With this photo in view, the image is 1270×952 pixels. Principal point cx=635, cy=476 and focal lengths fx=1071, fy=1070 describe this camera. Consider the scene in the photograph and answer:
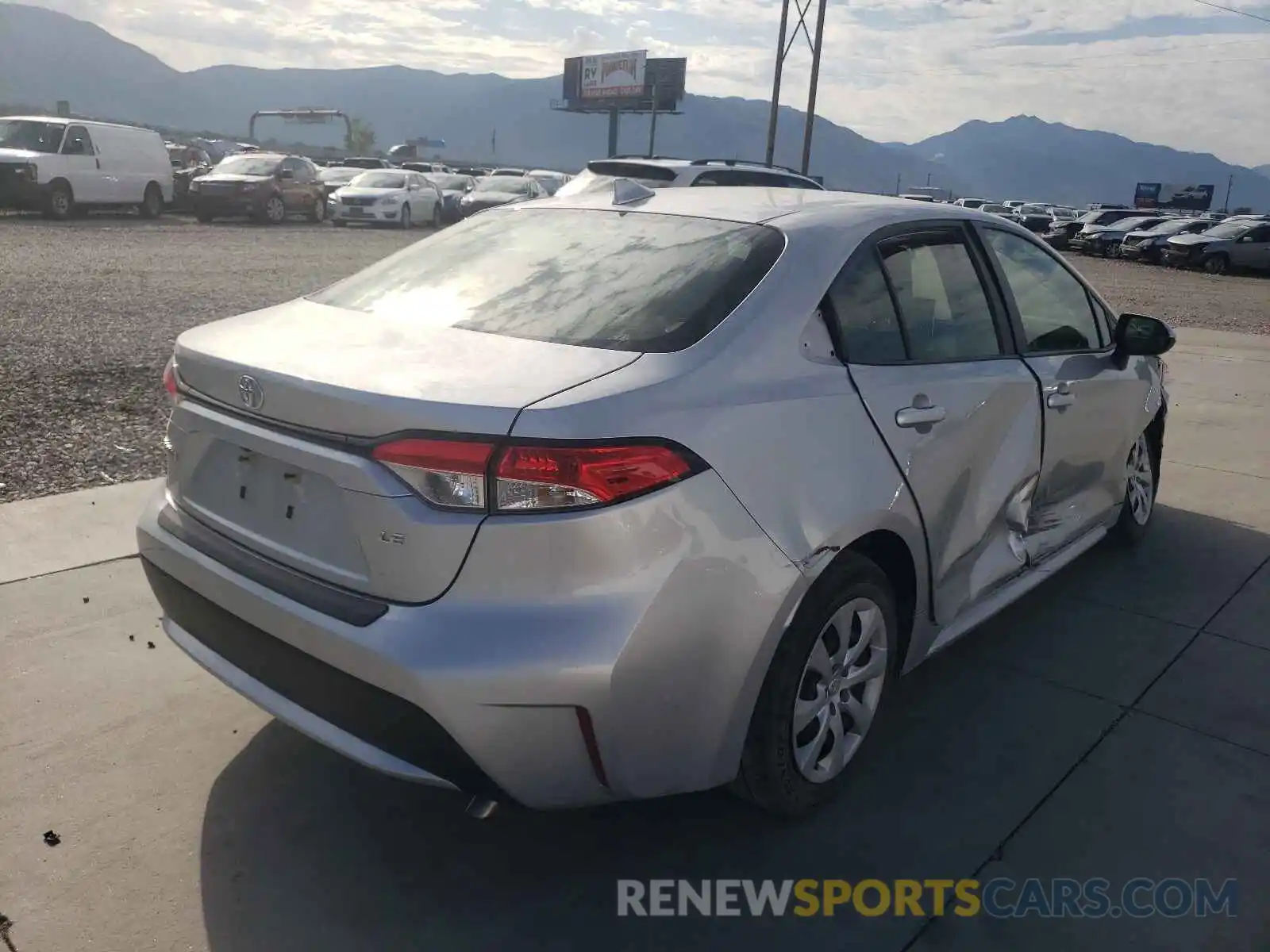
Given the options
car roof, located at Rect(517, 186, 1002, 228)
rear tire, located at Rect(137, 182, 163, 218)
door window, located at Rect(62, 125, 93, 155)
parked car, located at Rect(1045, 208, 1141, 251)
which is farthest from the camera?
parked car, located at Rect(1045, 208, 1141, 251)

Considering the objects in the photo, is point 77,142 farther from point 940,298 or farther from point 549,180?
point 940,298

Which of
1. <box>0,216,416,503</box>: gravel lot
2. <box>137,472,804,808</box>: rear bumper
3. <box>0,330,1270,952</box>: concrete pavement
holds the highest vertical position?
<box>137,472,804,808</box>: rear bumper

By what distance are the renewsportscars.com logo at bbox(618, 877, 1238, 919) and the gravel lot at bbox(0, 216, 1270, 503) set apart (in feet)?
13.3

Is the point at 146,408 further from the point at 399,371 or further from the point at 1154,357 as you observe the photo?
the point at 1154,357

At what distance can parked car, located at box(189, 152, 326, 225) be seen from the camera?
23.9 meters

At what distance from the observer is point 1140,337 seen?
4.30 meters

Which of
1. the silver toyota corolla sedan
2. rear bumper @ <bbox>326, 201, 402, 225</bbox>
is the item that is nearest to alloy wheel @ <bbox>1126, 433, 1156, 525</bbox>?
the silver toyota corolla sedan

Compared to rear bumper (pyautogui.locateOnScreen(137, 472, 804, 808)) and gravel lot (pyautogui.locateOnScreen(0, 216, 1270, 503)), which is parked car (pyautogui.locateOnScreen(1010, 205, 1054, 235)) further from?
rear bumper (pyautogui.locateOnScreen(137, 472, 804, 808))

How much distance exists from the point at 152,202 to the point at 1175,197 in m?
89.8

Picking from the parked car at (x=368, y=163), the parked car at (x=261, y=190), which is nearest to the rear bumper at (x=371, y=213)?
the parked car at (x=261, y=190)

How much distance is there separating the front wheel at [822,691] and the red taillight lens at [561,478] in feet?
2.20

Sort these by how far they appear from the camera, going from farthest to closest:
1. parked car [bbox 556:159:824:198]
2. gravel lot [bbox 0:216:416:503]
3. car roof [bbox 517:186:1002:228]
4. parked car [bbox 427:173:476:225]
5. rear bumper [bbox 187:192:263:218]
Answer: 1. parked car [bbox 427:173:476:225]
2. rear bumper [bbox 187:192:263:218]
3. parked car [bbox 556:159:824:198]
4. gravel lot [bbox 0:216:416:503]
5. car roof [bbox 517:186:1002:228]

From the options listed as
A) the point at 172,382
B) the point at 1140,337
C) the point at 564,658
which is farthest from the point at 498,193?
the point at 564,658

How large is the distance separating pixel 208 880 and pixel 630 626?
128 centimetres
